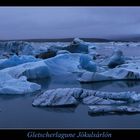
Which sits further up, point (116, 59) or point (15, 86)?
point (116, 59)

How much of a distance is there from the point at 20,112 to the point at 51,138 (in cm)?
21

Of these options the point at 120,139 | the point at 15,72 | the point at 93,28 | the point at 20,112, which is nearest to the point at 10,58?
the point at 15,72

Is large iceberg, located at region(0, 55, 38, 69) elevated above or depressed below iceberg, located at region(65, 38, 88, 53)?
below

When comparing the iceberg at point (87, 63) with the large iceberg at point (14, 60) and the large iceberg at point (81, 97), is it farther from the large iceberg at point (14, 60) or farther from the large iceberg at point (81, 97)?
the large iceberg at point (14, 60)

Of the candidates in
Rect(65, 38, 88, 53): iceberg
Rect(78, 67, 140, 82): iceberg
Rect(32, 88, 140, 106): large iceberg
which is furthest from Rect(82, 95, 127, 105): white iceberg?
Rect(65, 38, 88, 53): iceberg

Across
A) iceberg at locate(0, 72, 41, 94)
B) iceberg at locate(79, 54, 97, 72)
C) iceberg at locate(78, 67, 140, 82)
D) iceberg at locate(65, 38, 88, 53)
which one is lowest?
iceberg at locate(0, 72, 41, 94)

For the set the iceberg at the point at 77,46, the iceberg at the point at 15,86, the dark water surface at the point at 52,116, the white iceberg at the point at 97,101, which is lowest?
the dark water surface at the point at 52,116

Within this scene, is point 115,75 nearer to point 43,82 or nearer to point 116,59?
point 116,59

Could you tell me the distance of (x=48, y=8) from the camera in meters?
2.77

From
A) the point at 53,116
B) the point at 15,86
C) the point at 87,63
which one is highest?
the point at 87,63

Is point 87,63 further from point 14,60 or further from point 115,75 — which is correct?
point 14,60

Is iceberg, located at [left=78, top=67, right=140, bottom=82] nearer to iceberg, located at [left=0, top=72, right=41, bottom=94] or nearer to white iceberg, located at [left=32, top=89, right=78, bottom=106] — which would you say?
white iceberg, located at [left=32, top=89, right=78, bottom=106]

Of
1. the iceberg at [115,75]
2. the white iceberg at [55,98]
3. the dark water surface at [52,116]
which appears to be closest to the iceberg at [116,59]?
the iceberg at [115,75]

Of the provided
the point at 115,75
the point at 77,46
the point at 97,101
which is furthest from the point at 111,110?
the point at 77,46
